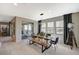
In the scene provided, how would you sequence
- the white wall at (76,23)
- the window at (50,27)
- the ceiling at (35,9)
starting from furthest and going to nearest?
the window at (50,27) < the white wall at (76,23) < the ceiling at (35,9)

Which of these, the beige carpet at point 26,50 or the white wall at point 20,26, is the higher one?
the white wall at point 20,26

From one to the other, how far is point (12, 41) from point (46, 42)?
34.9 inches

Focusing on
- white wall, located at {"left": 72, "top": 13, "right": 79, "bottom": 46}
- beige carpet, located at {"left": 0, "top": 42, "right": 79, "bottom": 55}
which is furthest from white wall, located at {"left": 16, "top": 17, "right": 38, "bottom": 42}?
white wall, located at {"left": 72, "top": 13, "right": 79, "bottom": 46}

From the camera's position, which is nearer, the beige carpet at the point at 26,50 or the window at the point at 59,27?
the beige carpet at the point at 26,50

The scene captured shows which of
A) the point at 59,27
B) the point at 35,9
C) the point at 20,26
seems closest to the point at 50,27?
the point at 59,27

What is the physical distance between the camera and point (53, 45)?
230 centimetres

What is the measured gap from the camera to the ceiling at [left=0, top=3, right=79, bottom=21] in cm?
212

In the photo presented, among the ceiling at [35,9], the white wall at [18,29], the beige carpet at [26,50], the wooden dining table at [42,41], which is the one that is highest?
the ceiling at [35,9]

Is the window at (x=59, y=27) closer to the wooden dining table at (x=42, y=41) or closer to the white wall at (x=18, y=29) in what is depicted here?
the wooden dining table at (x=42, y=41)

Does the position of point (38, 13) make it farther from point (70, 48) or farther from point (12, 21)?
point (70, 48)

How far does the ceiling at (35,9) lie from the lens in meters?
2.12

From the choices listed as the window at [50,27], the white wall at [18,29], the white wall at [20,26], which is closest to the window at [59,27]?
the window at [50,27]

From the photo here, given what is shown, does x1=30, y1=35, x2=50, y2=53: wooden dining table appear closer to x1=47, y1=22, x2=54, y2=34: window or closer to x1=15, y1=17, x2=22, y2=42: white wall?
x1=47, y1=22, x2=54, y2=34: window
